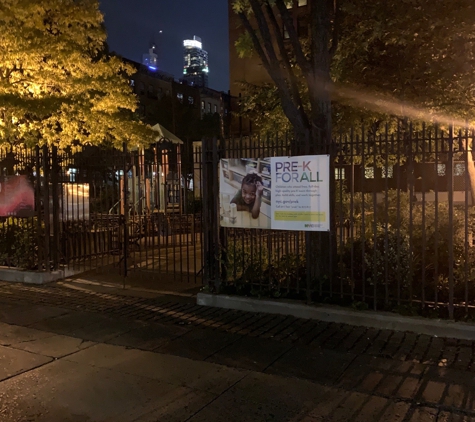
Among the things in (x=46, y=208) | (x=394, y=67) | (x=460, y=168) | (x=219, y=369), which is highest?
(x=394, y=67)

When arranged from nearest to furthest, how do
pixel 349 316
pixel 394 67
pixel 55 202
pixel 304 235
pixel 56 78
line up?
pixel 349 316 → pixel 304 235 → pixel 55 202 → pixel 56 78 → pixel 394 67

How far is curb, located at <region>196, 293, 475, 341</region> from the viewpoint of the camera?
591 centimetres

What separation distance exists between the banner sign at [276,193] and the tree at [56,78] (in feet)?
17.6

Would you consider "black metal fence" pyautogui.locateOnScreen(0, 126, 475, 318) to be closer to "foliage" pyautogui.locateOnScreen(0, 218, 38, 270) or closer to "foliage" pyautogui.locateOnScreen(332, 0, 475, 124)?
"foliage" pyautogui.locateOnScreen(0, 218, 38, 270)

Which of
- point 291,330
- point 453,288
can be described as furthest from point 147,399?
point 453,288

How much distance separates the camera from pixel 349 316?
6504mm

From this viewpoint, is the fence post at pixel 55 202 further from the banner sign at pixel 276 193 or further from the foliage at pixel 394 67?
the foliage at pixel 394 67

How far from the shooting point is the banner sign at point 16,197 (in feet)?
31.9

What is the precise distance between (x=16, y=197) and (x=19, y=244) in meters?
0.93

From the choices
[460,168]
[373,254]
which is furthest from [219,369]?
[460,168]

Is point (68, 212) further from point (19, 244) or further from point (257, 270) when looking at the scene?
point (257, 270)

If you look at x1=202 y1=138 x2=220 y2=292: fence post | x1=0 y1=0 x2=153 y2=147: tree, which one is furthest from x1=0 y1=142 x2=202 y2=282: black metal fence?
x1=202 y1=138 x2=220 y2=292: fence post

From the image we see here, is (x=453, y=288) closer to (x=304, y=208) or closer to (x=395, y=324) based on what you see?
(x=395, y=324)

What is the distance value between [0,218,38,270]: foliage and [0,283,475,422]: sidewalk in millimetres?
2623
